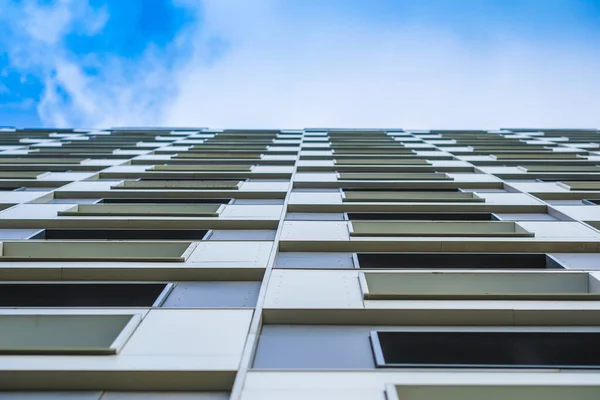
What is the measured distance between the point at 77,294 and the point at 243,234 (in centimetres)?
435

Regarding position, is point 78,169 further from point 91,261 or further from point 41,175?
point 91,261

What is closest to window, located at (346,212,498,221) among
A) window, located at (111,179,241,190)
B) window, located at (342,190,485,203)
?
window, located at (342,190,485,203)

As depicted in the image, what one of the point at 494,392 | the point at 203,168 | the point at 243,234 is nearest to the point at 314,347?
the point at 494,392

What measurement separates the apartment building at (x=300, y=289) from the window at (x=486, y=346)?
0.06ft

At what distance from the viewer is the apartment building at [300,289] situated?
18.7ft

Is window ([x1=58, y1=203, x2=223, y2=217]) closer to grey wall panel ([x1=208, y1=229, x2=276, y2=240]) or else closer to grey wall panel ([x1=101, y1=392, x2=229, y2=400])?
grey wall panel ([x1=208, y1=229, x2=276, y2=240])

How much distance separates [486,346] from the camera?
6.85 metres

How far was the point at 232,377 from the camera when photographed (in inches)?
227

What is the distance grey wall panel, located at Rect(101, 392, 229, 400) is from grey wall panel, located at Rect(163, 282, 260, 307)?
2268mm

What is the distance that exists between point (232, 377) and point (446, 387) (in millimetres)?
2400

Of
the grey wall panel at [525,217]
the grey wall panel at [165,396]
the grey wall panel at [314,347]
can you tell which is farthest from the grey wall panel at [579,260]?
the grey wall panel at [165,396]

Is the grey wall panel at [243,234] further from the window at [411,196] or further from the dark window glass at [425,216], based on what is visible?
the window at [411,196]

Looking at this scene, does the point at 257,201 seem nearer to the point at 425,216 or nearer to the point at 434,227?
the point at 425,216

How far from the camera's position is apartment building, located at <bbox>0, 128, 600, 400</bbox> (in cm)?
569
